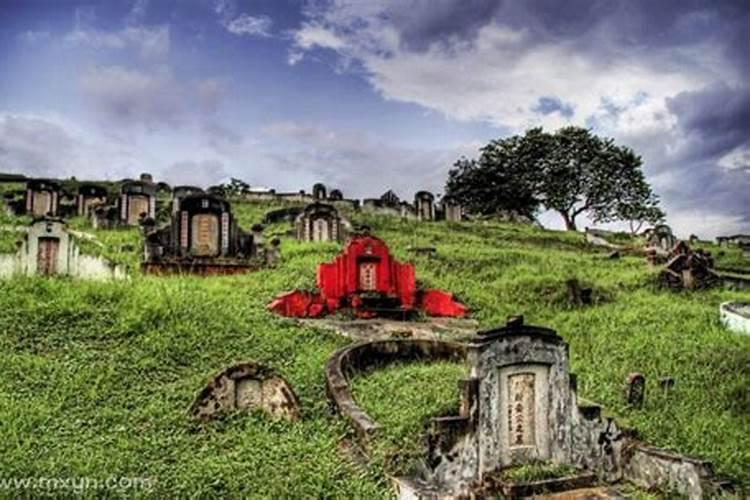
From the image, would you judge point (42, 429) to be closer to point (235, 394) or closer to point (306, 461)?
point (235, 394)

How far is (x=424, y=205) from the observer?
46312 mm

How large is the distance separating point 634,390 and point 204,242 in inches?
590

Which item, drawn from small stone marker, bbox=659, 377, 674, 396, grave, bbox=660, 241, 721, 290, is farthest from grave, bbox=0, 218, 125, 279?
grave, bbox=660, 241, 721, 290

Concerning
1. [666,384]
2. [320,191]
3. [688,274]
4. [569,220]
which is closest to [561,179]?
[569,220]

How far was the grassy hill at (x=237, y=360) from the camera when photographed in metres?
8.95

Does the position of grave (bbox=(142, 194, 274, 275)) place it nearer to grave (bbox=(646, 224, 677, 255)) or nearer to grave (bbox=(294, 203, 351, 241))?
grave (bbox=(294, 203, 351, 241))

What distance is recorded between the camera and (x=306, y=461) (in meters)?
9.27

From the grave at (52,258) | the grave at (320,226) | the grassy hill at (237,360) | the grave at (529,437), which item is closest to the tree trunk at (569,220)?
the grave at (320,226)

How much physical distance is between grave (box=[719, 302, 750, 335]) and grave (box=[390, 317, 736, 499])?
8.97 m

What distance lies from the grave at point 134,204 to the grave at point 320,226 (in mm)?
6712

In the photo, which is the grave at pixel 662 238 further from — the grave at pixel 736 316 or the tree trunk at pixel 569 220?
the grave at pixel 736 316

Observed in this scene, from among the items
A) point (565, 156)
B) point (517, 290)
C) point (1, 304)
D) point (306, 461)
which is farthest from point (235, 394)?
point (565, 156)

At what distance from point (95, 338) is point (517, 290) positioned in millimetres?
13543

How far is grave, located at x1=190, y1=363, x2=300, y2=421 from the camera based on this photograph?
35.2 feet
